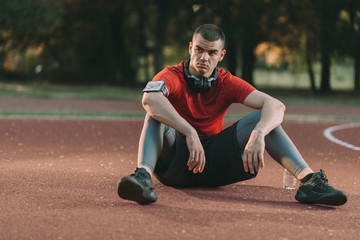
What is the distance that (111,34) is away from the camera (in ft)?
107

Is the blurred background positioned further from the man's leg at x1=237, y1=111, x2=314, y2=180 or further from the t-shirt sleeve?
the man's leg at x1=237, y1=111, x2=314, y2=180

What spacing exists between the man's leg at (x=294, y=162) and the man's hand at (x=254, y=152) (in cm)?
21

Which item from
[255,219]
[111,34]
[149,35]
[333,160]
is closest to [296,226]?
[255,219]

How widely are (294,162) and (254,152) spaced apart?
46 centimetres

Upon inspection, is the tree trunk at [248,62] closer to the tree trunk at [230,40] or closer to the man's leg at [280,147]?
the tree trunk at [230,40]

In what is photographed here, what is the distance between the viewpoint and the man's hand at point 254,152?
493 centimetres

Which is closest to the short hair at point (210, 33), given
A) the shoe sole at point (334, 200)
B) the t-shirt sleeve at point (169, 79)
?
the t-shirt sleeve at point (169, 79)

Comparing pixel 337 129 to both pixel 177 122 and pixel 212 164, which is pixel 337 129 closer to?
pixel 212 164

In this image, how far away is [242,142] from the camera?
5246mm

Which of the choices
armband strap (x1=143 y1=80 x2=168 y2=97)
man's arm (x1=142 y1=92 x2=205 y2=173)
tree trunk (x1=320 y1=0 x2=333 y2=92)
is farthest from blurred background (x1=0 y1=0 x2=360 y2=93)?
man's arm (x1=142 y1=92 x2=205 y2=173)

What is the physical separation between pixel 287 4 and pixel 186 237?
23203 millimetres

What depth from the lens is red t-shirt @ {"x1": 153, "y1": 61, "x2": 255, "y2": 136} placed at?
17.6ft

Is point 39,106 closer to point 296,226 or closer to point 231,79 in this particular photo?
point 231,79

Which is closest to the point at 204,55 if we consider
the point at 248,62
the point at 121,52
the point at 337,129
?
the point at 337,129
